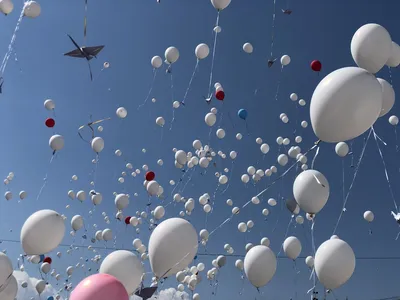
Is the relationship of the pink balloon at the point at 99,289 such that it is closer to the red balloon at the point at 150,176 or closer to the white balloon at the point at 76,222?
the red balloon at the point at 150,176

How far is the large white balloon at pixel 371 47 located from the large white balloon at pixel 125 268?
3516 millimetres

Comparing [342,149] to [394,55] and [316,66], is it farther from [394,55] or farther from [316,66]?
[394,55]

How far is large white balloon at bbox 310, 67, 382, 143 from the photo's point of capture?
11.5 feet

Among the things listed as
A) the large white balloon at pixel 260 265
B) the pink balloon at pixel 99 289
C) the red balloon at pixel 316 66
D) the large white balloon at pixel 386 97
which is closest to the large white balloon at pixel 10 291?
the pink balloon at pixel 99 289

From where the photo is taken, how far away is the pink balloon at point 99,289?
314 cm

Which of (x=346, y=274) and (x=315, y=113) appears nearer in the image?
(x=315, y=113)

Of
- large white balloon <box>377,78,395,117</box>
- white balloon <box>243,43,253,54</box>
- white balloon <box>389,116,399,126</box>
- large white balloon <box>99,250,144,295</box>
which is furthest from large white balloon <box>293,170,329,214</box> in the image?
white balloon <box>243,43,253,54</box>

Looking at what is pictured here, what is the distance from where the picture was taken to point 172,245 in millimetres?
4199

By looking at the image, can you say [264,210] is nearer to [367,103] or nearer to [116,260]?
[116,260]

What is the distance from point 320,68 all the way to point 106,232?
20.3 feet

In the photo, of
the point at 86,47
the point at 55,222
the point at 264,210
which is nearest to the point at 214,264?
the point at 264,210

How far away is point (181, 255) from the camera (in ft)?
14.0

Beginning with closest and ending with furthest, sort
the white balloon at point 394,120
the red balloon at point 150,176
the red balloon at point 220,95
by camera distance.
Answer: the white balloon at point 394,120 < the red balloon at point 220,95 < the red balloon at point 150,176

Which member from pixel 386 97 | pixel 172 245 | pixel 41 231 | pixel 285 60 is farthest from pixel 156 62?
pixel 172 245
